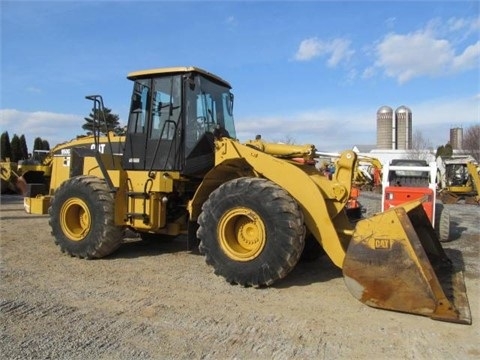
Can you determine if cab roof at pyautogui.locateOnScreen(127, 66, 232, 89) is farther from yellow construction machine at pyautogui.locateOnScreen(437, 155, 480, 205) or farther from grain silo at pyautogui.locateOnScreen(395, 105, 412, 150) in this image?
grain silo at pyautogui.locateOnScreen(395, 105, 412, 150)

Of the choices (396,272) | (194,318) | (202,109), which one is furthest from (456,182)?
(194,318)

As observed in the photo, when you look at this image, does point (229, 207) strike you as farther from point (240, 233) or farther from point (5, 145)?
point (5, 145)

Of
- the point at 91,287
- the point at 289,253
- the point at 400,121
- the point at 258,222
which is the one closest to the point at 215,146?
the point at 258,222

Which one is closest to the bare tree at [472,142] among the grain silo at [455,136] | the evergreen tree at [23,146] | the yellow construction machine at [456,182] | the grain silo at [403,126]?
the grain silo at [403,126]

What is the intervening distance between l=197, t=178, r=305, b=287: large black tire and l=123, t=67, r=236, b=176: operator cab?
1238mm

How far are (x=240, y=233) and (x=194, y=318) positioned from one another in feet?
5.59

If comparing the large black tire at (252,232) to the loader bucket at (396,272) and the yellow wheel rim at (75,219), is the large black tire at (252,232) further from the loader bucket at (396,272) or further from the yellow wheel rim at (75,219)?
the yellow wheel rim at (75,219)

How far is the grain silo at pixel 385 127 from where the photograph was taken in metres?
68.4

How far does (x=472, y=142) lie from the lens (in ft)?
164

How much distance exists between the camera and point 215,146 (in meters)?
7.15

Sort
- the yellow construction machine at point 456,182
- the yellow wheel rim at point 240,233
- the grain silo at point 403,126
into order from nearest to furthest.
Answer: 1. the yellow wheel rim at point 240,233
2. the yellow construction machine at point 456,182
3. the grain silo at point 403,126

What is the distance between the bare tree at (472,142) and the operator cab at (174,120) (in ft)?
146

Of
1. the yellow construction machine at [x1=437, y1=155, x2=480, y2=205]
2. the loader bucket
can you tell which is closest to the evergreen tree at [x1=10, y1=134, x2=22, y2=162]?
the yellow construction machine at [x1=437, y1=155, x2=480, y2=205]

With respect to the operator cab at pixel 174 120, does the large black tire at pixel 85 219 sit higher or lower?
lower
